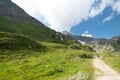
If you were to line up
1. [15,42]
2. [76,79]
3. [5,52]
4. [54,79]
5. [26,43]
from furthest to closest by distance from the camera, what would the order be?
[26,43], [15,42], [5,52], [54,79], [76,79]

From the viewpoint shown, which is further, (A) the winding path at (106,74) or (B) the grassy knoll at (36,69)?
(B) the grassy knoll at (36,69)

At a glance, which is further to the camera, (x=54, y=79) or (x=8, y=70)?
(x=8, y=70)

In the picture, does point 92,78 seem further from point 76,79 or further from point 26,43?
point 26,43

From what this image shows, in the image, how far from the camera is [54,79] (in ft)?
A: 168

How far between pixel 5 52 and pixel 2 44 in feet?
38.3

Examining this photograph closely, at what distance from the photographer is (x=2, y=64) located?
81875 millimetres

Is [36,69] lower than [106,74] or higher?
lower

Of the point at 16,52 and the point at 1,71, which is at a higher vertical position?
the point at 16,52

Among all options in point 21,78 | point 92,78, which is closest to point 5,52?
point 21,78

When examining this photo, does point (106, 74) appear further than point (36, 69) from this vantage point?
No

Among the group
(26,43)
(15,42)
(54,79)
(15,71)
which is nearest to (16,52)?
(15,42)

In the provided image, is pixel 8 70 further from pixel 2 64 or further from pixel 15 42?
pixel 15 42

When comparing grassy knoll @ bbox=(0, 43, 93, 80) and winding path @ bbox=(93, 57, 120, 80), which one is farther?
grassy knoll @ bbox=(0, 43, 93, 80)

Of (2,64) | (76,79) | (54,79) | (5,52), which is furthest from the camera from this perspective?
(5,52)
